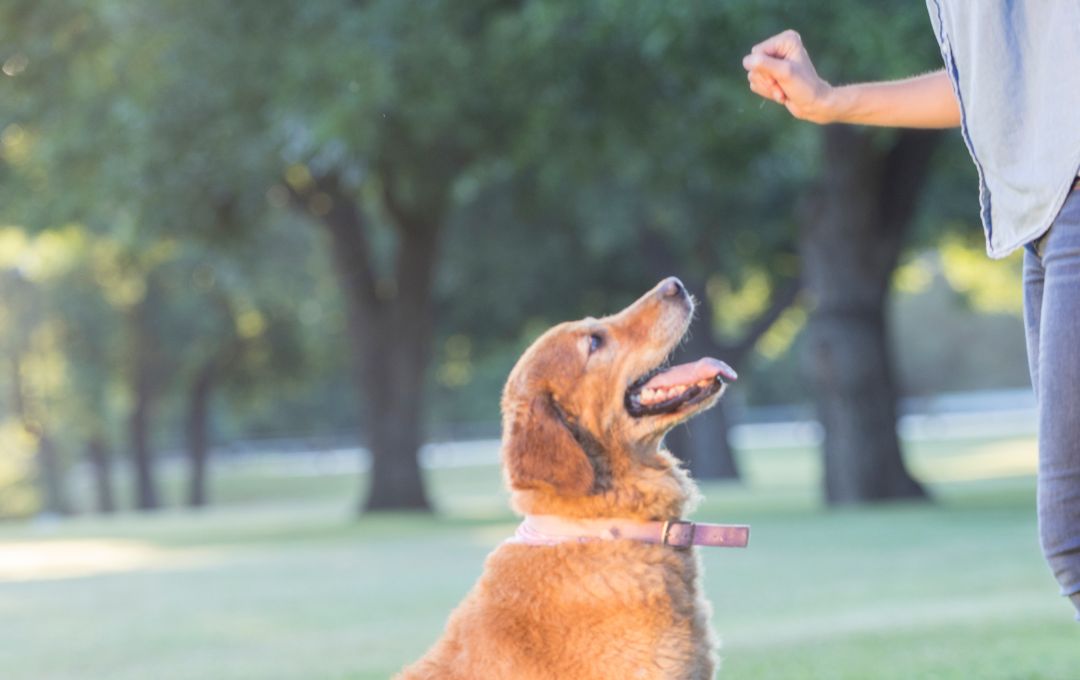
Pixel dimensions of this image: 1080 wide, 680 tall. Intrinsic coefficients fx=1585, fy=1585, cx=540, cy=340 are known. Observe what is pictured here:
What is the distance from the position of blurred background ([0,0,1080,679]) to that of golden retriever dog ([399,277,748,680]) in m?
3.57

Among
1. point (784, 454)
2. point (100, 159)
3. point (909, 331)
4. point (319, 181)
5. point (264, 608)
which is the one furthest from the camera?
point (909, 331)

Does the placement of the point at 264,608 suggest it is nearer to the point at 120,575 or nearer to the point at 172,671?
the point at 172,671

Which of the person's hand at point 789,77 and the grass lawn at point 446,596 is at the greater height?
the person's hand at point 789,77

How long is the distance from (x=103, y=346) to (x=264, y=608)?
112 feet

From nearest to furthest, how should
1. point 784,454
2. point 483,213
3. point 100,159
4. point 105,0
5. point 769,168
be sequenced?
point 105,0 < point 100,159 < point 769,168 < point 483,213 < point 784,454

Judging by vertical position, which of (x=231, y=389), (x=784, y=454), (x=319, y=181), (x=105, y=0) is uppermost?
(x=105, y=0)

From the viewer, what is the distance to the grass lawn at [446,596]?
9.36 metres

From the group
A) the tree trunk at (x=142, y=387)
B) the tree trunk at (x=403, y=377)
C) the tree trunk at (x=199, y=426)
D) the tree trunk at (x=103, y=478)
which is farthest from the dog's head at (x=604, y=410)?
the tree trunk at (x=103, y=478)

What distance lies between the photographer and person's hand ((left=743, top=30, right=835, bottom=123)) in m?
4.17

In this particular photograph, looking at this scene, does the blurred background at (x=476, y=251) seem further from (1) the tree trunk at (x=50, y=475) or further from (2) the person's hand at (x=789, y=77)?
(1) the tree trunk at (x=50, y=475)

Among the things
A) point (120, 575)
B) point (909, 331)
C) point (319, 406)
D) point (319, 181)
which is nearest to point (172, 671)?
point (120, 575)

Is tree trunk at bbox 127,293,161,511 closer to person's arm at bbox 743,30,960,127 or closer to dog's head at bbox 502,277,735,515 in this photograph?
dog's head at bbox 502,277,735,515

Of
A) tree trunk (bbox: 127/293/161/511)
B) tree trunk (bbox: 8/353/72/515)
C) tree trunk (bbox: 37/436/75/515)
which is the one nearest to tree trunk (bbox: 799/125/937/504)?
tree trunk (bbox: 127/293/161/511)

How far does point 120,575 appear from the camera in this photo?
1886 centimetres
